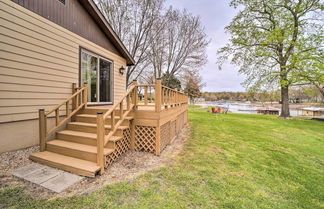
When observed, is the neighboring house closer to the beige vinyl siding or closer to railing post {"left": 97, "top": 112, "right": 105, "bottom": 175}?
the beige vinyl siding

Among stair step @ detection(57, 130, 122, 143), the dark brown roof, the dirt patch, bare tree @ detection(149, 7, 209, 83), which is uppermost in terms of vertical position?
bare tree @ detection(149, 7, 209, 83)

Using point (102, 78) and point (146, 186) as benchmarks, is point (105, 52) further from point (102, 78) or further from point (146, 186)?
point (146, 186)

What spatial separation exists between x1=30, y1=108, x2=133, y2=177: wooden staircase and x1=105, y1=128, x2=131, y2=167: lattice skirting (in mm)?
140

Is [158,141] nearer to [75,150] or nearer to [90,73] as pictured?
[75,150]

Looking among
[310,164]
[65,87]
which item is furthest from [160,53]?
[310,164]

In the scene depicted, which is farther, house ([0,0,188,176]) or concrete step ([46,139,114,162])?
house ([0,0,188,176])

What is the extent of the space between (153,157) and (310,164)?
171 inches

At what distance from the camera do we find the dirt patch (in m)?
Answer: 2.24

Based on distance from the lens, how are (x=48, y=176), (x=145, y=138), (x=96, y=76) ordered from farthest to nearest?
(x=96, y=76) < (x=145, y=138) < (x=48, y=176)

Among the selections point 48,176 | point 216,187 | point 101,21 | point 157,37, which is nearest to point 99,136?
point 48,176

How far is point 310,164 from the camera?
368 cm

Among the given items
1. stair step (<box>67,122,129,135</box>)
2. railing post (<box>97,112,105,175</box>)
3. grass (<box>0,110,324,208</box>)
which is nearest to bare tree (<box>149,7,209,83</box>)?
stair step (<box>67,122,129,135</box>)

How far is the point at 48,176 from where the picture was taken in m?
2.58

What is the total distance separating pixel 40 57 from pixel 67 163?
3.13 metres
